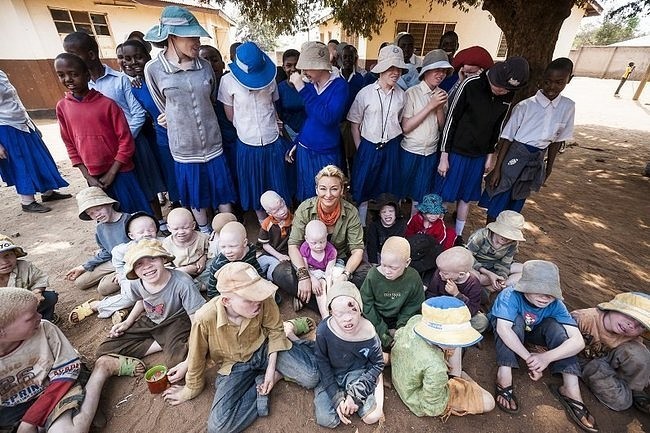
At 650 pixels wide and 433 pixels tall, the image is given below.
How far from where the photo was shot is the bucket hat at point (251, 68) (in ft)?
8.91

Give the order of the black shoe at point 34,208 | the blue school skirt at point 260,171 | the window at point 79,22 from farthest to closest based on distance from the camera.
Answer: the window at point 79,22
the black shoe at point 34,208
the blue school skirt at point 260,171

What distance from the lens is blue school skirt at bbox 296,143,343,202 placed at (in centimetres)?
314

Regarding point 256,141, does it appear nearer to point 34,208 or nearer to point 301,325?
point 301,325

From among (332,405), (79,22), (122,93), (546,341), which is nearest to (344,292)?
(332,405)

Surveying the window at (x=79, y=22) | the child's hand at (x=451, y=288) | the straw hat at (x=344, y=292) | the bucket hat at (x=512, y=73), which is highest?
the window at (x=79, y=22)

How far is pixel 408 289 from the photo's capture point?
221 centimetres

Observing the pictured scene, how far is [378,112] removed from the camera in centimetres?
303

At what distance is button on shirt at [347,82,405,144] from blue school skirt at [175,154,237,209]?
4.61 feet

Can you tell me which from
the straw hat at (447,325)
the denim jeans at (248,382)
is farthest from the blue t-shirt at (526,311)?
the denim jeans at (248,382)

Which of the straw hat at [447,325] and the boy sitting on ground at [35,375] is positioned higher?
the straw hat at [447,325]

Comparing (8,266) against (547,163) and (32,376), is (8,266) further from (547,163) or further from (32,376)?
(547,163)

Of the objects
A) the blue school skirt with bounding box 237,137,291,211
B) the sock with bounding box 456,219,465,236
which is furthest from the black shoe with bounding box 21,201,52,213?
the sock with bounding box 456,219,465,236

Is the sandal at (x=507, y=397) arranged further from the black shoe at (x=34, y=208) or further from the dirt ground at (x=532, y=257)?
the black shoe at (x=34, y=208)

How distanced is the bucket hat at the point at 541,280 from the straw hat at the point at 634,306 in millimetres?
360
